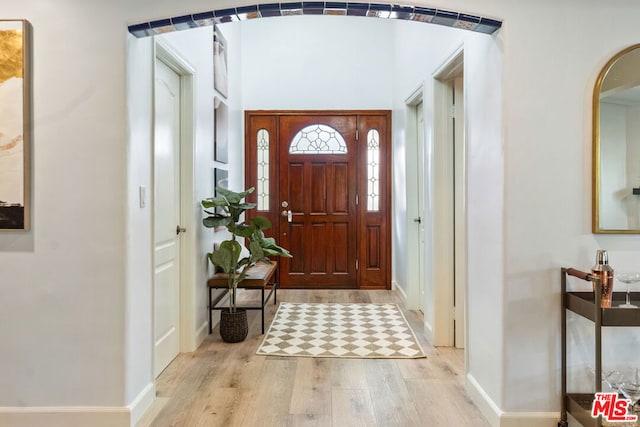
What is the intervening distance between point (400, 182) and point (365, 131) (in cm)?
89

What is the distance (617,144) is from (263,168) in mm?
4097

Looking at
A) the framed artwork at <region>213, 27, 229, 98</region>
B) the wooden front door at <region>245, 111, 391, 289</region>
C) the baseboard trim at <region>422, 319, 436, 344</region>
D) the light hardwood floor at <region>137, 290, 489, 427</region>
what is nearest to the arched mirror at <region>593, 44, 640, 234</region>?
the light hardwood floor at <region>137, 290, 489, 427</region>

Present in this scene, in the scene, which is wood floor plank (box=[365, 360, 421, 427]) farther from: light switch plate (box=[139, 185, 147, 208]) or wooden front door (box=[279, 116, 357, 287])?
wooden front door (box=[279, 116, 357, 287])

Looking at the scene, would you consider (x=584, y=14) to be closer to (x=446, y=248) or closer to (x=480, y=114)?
(x=480, y=114)

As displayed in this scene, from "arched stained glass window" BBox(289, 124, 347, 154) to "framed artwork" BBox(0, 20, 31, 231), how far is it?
3619 mm

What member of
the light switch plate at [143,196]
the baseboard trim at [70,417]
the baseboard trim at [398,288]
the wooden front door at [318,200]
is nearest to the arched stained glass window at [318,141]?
the wooden front door at [318,200]

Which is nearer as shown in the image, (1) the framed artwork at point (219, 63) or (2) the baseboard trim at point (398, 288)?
(1) the framed artwork at point (219, 63)

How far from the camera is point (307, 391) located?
8.64 feet

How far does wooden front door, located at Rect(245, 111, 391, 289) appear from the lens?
5586 mm

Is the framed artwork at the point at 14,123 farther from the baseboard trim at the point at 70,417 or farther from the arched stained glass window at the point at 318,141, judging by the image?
the arched stained glass window at the point at 318,141

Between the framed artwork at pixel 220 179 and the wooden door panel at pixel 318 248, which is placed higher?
the framed artwork at pixel 220 179

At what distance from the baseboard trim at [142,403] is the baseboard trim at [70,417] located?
4 cm

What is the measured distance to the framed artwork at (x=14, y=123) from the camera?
2133 millimetres

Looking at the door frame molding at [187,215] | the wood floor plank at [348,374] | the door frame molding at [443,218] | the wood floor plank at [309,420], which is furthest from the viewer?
the door frame molding at [443,218]
